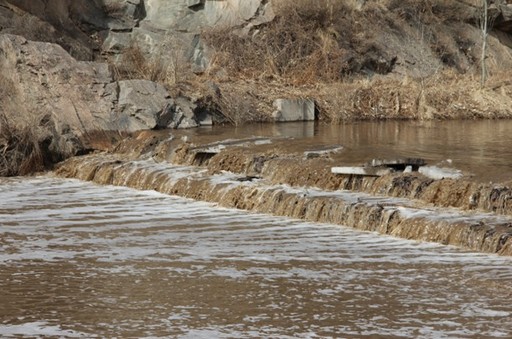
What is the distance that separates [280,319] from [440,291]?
1.67 m

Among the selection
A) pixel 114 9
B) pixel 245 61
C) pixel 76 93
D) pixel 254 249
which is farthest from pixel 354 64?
pixel 254 249

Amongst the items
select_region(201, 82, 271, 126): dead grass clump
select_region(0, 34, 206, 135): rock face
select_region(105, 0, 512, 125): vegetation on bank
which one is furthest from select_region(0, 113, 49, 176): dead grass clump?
select_region(201, 82, 271, 126): dead grass clump

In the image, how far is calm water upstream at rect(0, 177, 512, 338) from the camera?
884 centimetres

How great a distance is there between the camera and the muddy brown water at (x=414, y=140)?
1574cm

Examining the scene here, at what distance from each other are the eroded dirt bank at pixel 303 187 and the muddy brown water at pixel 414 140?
70cm

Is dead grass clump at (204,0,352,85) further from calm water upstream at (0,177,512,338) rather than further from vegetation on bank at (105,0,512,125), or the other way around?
calm water upstream at (0,177,512,338)

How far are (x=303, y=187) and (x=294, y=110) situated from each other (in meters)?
8.85

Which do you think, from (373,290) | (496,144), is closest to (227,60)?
(496,144)

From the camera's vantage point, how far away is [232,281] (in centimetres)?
1043

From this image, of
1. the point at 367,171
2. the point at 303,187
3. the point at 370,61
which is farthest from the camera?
the point at 370,61

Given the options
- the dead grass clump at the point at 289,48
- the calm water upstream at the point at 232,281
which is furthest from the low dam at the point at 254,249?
the dead grass clump at the point at 289,48

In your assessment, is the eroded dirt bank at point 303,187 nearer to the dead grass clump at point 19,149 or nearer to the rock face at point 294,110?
the dead grass clump at point 19,149

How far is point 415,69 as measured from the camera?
28500 millimetres

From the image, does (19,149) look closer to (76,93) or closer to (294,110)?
(76,93)
